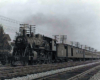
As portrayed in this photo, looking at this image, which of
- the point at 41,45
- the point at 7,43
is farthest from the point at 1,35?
the point at 41,45

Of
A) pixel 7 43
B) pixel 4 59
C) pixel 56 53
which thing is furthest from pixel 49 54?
pixel 7 43

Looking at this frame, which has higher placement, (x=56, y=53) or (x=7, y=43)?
(x=7, y=43)

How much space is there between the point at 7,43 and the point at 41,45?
782 inches

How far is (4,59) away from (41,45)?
17.4 feet

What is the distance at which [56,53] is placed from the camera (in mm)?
22469

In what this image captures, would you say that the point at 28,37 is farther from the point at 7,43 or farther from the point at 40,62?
the point at 7,43

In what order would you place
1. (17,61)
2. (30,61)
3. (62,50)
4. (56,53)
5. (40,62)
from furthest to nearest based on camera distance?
(62,50) < (56,53) < (40,62) < (30,61) < (17,61)

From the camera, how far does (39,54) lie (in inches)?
733

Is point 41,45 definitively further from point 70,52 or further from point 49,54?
point 70,52

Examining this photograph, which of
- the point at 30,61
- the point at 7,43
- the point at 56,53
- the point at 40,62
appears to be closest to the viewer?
the point at 30,61

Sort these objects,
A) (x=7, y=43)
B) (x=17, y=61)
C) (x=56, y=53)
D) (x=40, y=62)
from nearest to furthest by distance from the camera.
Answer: (x=17, y=61), (x=40, y=62), (x=56, y=53), (x=7, y=43)

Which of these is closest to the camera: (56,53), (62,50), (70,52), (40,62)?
(40,62)

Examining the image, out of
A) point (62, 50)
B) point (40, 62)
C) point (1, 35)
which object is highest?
point (1, 35)

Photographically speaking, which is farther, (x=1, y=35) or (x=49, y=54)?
(x=1, y=35)
